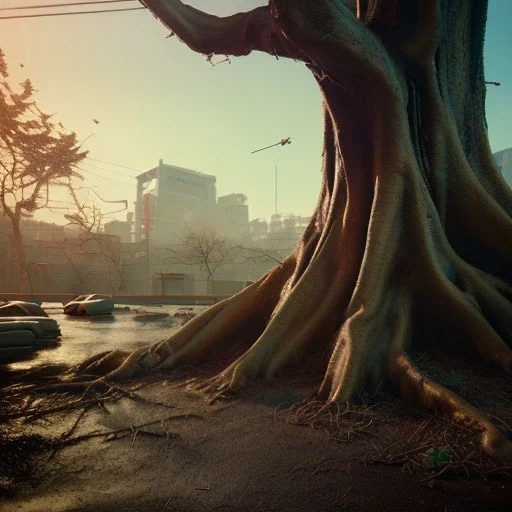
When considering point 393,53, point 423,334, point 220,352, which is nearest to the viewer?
point 423,334

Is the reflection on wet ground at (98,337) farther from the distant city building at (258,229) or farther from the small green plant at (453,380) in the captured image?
the distant city building at (258,229)

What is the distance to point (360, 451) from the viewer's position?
7.78 ft

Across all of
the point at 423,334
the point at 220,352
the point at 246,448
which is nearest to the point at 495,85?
the point at 423,334

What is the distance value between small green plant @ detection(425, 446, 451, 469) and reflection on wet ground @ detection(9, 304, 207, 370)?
4701 millimetres

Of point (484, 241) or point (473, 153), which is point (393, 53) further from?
point (484, 241)

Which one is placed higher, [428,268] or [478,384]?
[428,268]

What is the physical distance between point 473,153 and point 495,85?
1365mm

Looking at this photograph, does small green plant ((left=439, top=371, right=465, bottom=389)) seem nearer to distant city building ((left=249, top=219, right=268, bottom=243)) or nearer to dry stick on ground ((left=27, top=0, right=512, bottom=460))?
dry stick on ground ((left=27, top=0, right=512, bottom=460))

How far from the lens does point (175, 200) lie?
80.6 m

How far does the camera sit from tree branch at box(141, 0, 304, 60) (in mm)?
4492

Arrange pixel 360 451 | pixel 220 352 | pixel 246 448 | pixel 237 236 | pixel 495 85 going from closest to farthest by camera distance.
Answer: pixel 360 451 < pixel 246 448 < pixel 220 352 < pixel 495 85 < pixel 237 236

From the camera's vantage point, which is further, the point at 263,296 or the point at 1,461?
the point at 263,296

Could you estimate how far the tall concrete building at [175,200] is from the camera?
7686 cm

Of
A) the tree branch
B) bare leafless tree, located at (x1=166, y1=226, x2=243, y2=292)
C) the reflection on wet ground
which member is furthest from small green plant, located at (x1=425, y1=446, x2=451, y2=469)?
bare leafless tree, located at (x1=166, y1=226, x2=243, y2=292)
